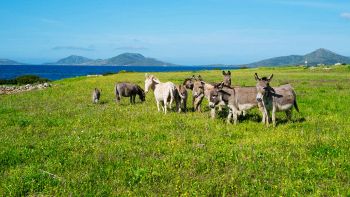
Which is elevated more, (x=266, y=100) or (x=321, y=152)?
(x=266, y=100)

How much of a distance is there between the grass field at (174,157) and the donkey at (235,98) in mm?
844

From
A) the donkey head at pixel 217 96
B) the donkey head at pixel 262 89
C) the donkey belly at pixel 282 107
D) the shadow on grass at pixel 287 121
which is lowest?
the shadow on grass at pixel 287 121

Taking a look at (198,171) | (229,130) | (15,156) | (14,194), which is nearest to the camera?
(14,194)

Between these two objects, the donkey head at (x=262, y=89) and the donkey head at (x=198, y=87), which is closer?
the donkey head at (x=262, y=89)

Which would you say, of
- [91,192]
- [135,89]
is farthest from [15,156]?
[135,89]

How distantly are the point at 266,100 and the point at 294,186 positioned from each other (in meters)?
8.58

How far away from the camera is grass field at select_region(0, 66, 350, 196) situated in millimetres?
9727

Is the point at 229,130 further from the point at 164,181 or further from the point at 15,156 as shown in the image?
the point at 15,156

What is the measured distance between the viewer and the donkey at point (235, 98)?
18.9 meters

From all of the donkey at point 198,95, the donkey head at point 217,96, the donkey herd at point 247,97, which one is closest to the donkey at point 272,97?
the donkey herd at point 247,97

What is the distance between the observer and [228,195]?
9.31 m

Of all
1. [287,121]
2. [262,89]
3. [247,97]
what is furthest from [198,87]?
[262,89]

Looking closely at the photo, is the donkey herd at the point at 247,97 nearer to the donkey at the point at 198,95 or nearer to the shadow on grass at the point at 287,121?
the donkey at the point at 198,95

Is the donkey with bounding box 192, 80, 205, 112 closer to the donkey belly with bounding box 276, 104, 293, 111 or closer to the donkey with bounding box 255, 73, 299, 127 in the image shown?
the donkey with bounding box 255, 73, 299, 127
